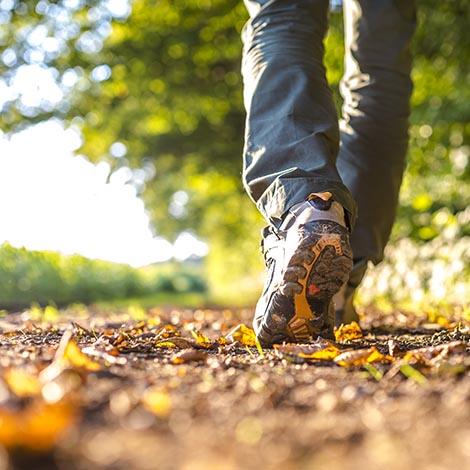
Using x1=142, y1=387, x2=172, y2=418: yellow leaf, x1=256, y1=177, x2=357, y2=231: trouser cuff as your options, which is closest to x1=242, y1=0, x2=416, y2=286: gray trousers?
x1=256, y1=177, x2=357, y2=231: trouser cuff

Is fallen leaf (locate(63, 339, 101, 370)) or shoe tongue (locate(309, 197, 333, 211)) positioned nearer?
fallen leaf (locate(63, 339, 101, 370))

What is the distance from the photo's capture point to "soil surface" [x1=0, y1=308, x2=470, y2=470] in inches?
28.5

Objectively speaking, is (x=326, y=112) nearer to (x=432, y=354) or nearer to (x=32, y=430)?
(x=432, y=354)

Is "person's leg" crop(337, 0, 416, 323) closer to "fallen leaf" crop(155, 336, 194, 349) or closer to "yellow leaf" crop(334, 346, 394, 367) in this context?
"fallen leaf" crop(155, 336, 194, 349)

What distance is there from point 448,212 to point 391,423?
563 centimetres

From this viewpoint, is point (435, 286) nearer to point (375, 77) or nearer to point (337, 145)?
point (375, 77)

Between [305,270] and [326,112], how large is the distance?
553 mm

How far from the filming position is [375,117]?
2.65 m

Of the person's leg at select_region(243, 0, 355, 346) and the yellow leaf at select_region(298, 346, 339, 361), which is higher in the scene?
the person's leg at select_region(243, 0, 355, 346)

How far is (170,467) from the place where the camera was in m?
0.70

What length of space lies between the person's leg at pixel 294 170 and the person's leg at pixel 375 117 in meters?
0.57

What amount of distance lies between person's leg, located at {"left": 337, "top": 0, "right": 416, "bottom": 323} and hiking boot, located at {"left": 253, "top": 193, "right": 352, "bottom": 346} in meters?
0.85

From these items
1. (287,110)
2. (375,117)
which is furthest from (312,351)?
(375,117)

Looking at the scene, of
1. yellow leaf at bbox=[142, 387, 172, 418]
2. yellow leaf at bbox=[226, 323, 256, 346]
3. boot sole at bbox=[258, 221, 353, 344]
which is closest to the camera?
yellow leaf at bbox=[142, 387, 172, 418]
